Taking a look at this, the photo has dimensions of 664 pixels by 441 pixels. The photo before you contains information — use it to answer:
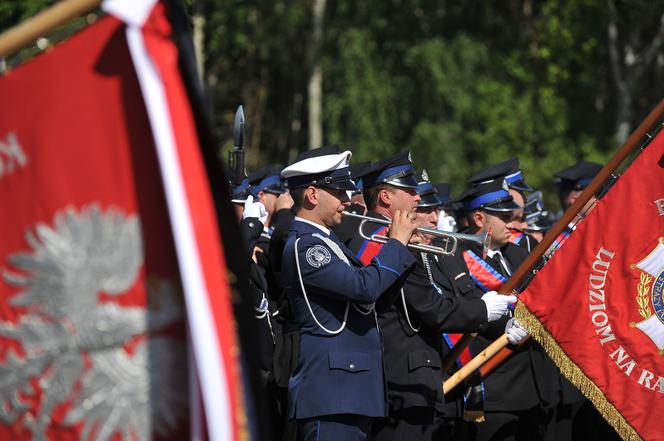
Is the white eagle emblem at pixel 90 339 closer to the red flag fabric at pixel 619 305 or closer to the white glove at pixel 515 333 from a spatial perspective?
the red flag fabric at pixel 619 305

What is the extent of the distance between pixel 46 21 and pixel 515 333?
13.2 ft

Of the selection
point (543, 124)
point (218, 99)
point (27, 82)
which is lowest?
point (543, 124)

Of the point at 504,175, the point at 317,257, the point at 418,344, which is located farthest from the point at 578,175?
the point at 317,257

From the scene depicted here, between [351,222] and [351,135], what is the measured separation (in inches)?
805

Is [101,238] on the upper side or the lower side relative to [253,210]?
upper

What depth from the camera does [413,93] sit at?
94.6ft

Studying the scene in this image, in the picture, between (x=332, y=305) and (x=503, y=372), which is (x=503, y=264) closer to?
(x=503, y=372)

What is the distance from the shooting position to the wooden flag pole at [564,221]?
6.11 meters

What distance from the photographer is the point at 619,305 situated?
621 cm

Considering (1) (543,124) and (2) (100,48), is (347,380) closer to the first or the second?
(2) (100,48)

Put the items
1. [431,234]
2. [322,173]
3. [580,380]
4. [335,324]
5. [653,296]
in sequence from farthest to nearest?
[431,234]
[580,380]
[653,296]
[322,173]
[335,324]

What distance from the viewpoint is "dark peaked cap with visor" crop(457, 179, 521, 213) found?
8039 millimetres

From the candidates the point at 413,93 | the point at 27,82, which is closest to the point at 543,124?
the point at 413,93

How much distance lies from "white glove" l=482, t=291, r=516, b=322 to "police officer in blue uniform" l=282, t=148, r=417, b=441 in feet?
2.54
